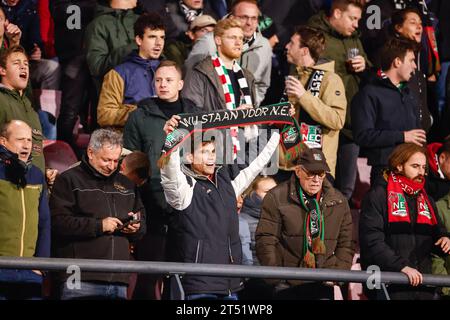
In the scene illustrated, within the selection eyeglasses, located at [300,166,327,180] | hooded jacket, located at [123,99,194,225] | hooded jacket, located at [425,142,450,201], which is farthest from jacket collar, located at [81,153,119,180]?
hooded jacket, located at [425,142,450,201]

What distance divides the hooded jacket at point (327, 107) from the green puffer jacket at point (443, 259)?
998 mm

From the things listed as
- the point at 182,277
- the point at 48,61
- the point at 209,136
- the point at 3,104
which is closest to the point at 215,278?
the point at 182,277

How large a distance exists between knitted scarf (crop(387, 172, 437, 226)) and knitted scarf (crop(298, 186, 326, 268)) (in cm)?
57

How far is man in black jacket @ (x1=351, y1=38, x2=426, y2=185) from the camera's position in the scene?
11539 mm

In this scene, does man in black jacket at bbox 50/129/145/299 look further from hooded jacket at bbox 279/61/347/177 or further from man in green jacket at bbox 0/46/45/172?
hooded jacket at bbox 279/61/347/177

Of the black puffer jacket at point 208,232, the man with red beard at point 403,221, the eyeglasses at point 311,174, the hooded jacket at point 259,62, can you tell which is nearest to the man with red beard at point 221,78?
the hooded jacket at point 259,62

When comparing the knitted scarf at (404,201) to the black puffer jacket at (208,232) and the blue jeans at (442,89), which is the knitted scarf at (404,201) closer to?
the black puffer jacket at (208,232)

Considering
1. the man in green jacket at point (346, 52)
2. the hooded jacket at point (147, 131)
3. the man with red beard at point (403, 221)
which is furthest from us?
the man in green jacket at point (346, 52)

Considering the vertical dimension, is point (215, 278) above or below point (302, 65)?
below

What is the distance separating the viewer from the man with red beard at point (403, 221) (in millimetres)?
10453

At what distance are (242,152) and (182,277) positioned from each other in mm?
1557
